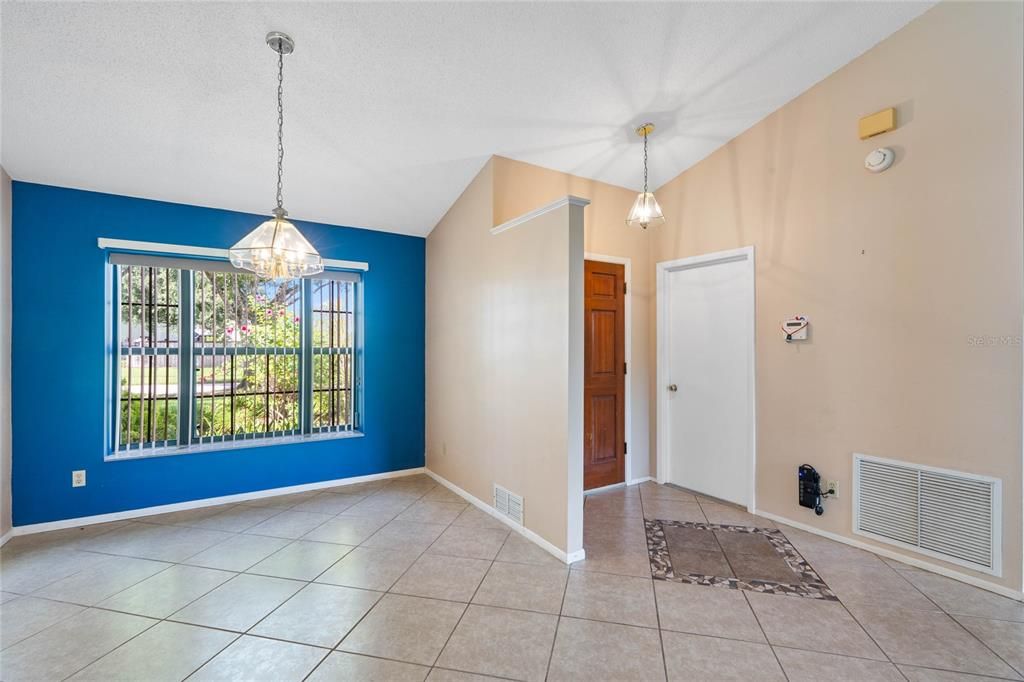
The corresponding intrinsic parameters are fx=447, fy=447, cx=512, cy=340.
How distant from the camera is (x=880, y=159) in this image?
284 centimetres

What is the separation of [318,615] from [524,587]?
3.54 ft

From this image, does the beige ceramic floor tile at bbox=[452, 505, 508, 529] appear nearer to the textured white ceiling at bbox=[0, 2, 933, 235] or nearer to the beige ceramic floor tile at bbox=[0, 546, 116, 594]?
the beige ceramic floor tile at bbox=[0, 546, 116, 594]

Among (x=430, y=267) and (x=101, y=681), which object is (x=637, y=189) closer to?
(x=430, y=267)

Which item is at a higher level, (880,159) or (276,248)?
(880,159)

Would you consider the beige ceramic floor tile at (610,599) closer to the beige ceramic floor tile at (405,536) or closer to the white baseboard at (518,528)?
the white baseboard at (518,528)

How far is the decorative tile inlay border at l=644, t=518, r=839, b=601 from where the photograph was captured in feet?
8.14

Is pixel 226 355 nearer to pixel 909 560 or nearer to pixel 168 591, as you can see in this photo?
pixel 168 591

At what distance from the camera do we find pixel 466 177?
380 centimetres

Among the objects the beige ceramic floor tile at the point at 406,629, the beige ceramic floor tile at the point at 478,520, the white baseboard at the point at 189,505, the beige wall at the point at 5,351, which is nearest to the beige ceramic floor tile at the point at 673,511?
the beige ceramic floor tile at the point at 478,520

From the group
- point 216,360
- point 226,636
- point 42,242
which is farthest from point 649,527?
point 42,242

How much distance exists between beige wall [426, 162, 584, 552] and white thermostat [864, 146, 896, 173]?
1912mm

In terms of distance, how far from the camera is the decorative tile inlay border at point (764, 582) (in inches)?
97.7

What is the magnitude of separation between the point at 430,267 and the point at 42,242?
291 cm

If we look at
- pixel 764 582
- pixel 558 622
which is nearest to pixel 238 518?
pixel 558 622
